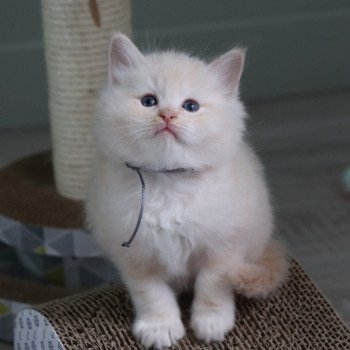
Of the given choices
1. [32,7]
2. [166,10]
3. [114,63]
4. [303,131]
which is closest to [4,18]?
[32,7]

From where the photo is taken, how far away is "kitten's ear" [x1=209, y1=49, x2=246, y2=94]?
1.01m

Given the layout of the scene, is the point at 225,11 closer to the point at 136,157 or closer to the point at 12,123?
the point at 12,123

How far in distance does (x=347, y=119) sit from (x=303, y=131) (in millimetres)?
192

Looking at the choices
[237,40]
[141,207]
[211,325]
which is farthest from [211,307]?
[237,40]

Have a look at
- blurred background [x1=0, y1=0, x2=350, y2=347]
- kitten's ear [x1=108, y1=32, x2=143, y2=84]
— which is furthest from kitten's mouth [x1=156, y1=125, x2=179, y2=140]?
blurred background [x1=0, y1=0, x2=350, y2=347]

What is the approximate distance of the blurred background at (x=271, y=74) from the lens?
2.31m

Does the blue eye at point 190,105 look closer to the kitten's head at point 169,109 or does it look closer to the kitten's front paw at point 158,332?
the kitten's head at point 169,109

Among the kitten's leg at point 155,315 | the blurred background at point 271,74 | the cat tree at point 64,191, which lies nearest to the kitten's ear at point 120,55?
the kitten's leg at point 155,315

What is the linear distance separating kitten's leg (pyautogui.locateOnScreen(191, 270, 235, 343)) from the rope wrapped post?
61cm

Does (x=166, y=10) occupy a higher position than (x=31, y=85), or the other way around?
(x=166, y=10)

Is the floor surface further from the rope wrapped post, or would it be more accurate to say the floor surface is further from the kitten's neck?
the kitten's neck

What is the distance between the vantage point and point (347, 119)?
8.50 feet

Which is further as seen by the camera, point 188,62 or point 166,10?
point 166,10

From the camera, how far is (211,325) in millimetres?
1055
